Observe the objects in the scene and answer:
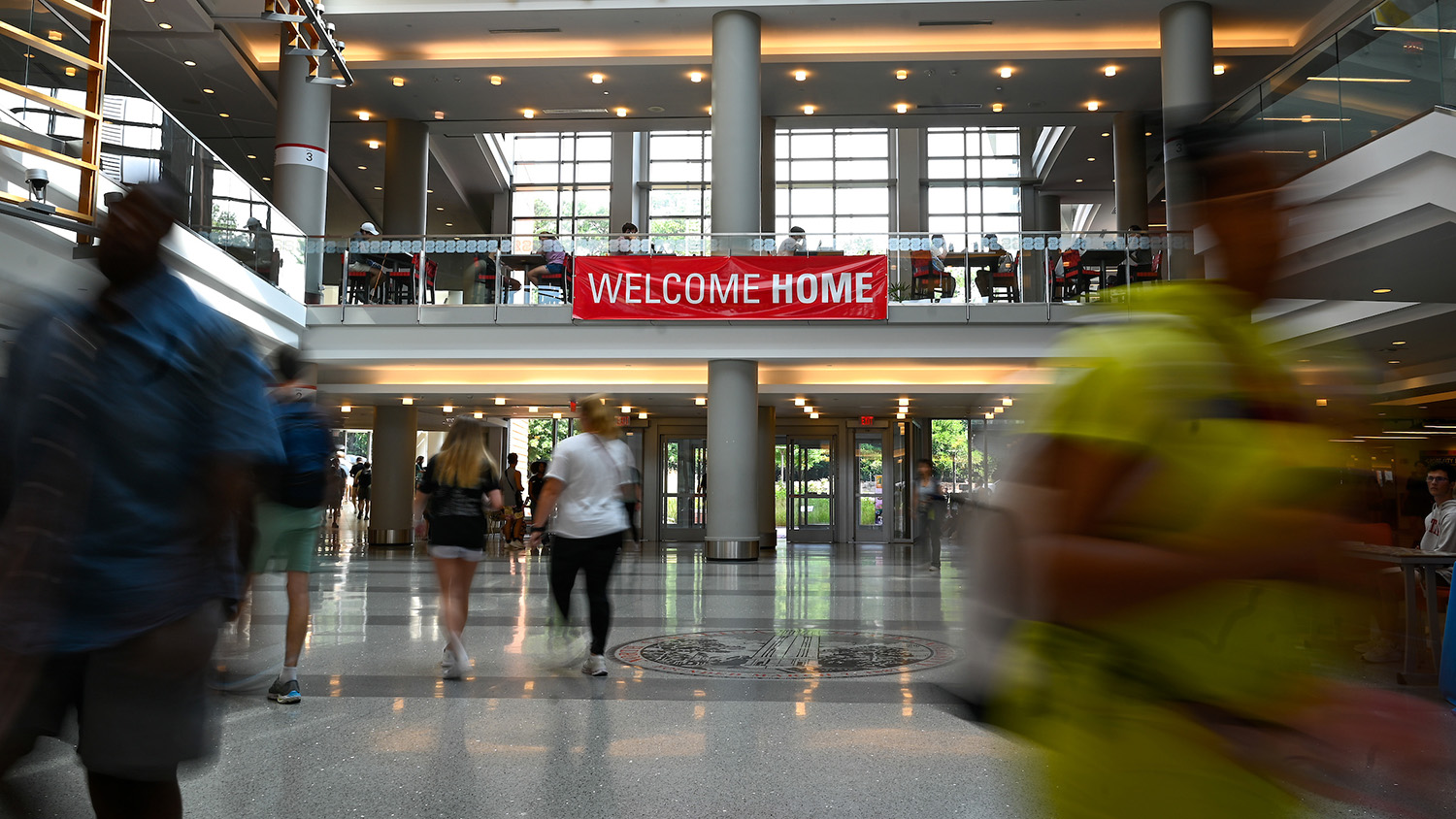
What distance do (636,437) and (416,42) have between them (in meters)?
9.85

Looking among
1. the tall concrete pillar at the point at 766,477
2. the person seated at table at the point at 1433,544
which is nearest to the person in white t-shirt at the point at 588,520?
the person seated at table at the point at 1433,544

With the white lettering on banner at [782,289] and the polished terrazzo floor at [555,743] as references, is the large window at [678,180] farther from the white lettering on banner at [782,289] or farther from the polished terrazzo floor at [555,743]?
the polished terrazzo floor at [555,743]

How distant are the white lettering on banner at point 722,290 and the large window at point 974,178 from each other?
1649 cm

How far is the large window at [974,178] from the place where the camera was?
30.8 m

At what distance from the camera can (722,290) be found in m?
15.8

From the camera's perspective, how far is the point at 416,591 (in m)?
10.9

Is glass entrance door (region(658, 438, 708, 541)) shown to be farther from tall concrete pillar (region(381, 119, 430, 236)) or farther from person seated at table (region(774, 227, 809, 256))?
person seated at table (region(774, 227, 809, 256))

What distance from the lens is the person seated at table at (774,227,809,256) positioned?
51.7 feet

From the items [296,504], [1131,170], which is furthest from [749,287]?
[296,504]

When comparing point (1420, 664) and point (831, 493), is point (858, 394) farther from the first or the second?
point (1420, 664)

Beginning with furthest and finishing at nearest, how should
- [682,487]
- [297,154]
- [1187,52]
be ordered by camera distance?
[682,487], [297,154], [1187,52]

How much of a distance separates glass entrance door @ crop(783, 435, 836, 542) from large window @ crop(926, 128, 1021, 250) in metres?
10.4

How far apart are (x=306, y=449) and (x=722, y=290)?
11.5 meters

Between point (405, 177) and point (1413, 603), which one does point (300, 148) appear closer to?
point (405, 177)
